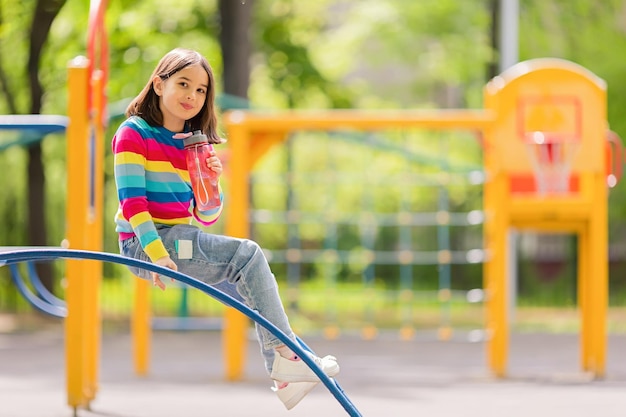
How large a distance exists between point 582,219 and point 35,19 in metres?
6.04

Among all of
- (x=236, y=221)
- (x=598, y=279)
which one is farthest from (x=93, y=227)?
(x=598, y=279)

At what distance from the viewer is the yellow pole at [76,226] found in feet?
19.8

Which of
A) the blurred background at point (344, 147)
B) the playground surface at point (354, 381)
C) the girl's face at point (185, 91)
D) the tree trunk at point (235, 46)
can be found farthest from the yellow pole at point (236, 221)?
the girl's face at point (185, 91)

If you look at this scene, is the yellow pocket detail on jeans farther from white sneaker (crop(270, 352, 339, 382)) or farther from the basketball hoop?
the basketball hoop

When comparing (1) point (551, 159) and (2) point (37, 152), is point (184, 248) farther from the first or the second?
(2) point (37, 152)

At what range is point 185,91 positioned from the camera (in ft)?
11.4

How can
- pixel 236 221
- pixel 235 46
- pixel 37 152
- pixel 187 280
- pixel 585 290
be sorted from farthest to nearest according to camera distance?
1. pixel 37 152
2. pixel 235 46
3. pixel 585 290
4. pixel 236 221
5. pixel 187 280

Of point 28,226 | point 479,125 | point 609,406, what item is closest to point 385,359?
point 479,125

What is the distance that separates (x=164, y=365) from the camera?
872 centimetres

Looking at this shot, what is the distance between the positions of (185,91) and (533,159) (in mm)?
4602

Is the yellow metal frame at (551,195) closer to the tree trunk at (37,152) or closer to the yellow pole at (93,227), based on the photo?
the yellow pole at (93,227)

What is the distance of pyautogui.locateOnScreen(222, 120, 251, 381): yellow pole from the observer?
7.67 meters

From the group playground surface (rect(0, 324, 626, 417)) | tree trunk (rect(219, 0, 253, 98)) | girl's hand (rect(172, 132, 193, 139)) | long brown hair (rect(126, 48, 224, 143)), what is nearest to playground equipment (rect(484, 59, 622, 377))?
playground surface (rect(0, 324, 626, 417))

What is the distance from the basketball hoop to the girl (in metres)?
4.26
